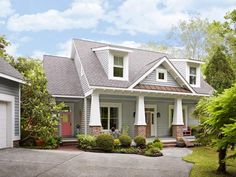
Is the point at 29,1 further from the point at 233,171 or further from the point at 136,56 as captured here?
the point at 136,56

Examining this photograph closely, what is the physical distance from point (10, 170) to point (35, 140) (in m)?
8.49

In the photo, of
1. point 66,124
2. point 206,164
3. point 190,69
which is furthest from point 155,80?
point 206,164

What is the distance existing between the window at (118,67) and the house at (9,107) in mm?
7325

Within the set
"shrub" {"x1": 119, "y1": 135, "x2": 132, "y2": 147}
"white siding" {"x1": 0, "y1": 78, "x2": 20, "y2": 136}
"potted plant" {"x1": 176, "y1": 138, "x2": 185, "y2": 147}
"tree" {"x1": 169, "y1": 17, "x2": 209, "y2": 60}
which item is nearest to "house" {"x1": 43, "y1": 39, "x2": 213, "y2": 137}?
"potted plant" {"x1": 176, "y1": 138, "x2": 185, "y2": 147}

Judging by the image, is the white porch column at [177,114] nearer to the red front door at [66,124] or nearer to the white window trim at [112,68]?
the white window trim at [112,68]

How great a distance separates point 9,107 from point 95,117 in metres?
5.78

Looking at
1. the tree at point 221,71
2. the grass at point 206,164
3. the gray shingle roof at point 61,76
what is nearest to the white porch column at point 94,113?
the gray shingle roof at point 61,76

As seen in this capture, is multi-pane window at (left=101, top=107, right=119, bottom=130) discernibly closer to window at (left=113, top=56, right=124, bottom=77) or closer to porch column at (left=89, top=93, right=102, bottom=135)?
porch column at (left=89, top=93, right=102, bottom=135)

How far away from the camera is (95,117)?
21406mm

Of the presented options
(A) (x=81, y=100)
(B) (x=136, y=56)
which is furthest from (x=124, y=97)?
(B) (x=136, y=56)

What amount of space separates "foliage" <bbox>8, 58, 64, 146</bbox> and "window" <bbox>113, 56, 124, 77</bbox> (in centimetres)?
493

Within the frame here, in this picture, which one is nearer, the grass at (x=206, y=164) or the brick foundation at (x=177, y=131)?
the grass at (x=206, y=164)

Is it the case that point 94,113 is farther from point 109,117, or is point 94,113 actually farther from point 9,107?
point 9,107

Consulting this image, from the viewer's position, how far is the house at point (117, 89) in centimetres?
2234
